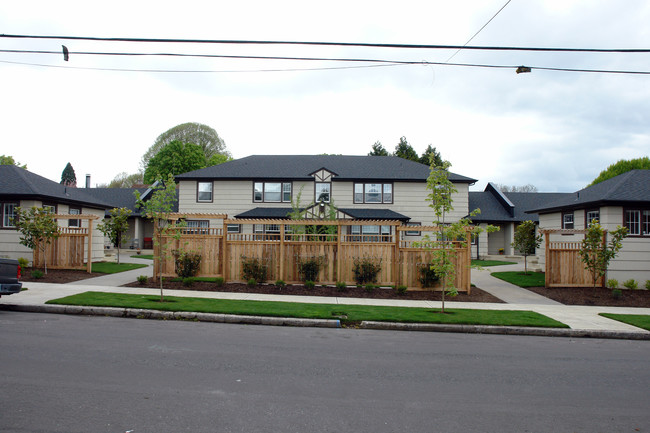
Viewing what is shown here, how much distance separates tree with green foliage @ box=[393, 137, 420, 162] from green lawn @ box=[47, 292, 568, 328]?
1726 inches

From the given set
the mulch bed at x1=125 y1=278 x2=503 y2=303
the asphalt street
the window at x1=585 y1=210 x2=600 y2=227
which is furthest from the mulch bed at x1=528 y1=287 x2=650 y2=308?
the asphalt street

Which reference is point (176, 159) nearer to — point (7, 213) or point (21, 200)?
point (7, 213)

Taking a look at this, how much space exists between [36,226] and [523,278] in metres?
20.6

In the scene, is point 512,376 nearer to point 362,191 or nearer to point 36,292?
point 36,292

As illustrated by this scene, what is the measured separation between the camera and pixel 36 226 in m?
16.8

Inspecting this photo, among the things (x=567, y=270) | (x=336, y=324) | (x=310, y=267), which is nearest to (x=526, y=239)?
(x=567, y=270)

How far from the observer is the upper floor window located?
18.1m

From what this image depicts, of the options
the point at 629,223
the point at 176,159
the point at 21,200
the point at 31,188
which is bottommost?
the point at 629,223

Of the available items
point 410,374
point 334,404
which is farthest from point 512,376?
point 334,404

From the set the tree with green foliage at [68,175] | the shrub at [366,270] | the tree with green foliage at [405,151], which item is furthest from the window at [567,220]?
the tree with green foliage at [68,175]

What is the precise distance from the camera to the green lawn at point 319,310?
10883 millimetres

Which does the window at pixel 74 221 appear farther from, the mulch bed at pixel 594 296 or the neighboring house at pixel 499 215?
the neighboring house at pixel 499 215

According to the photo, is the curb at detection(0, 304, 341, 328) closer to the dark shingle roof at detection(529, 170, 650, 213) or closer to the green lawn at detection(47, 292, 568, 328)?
the green lawn at detection(47, 292, 568, 328)

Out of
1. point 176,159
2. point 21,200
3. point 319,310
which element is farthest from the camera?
point 176,159
